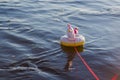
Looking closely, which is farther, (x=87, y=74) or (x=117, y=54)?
(x=117, y=54)

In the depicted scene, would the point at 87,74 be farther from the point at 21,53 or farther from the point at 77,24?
the point at 77,24

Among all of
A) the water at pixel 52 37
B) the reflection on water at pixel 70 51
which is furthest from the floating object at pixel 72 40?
the water at pixel 52 37

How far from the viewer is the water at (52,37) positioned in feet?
27.8

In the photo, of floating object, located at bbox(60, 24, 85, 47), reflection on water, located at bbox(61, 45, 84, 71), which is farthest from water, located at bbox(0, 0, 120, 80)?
floating object, located at bbox(60, 24, 85, 47)

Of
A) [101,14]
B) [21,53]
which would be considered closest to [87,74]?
[21,53]

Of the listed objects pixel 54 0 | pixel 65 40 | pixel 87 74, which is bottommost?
pixel 87 74

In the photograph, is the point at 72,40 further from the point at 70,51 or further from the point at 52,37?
the point at 52,37

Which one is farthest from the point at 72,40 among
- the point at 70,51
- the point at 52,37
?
the point at 52,37

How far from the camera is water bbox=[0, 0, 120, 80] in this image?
847 cm

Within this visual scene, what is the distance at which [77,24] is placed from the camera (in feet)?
41.9

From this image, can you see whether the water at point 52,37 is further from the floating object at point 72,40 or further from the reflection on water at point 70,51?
the floating object at point 72,40

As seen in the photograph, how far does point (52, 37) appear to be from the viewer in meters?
11.2

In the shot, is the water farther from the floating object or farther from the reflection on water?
the floating object

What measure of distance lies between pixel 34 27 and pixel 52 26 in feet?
2.72
